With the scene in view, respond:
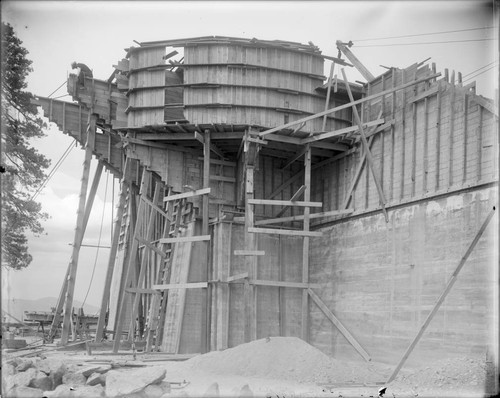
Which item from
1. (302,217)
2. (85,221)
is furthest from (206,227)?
(85,221)

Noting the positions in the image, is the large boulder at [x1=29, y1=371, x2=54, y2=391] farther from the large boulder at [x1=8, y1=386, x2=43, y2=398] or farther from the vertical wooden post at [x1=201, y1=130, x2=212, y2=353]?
the vertical wooden post at [x1=201, y1=130, x2=212, y2=353]

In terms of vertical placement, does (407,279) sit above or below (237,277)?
above

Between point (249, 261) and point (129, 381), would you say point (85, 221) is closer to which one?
point (249, 261)

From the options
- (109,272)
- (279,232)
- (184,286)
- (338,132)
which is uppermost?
(338,132)

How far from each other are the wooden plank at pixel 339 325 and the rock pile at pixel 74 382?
32.5 ft

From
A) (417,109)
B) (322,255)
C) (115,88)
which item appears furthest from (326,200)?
(115,88)

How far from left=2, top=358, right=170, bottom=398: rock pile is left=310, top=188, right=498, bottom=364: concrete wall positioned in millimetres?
8691

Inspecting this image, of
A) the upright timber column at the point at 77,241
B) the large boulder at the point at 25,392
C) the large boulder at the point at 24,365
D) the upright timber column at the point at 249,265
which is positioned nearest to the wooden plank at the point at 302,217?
the upright timber column at the point at 249,265

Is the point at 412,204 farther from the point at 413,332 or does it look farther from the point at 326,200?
the point at 326,200

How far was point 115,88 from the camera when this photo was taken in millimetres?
28734

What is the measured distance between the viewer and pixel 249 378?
16812mm

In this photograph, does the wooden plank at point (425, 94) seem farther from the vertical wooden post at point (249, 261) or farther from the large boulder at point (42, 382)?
the large boulder at point (42, 382)

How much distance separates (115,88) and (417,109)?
44.8 feet

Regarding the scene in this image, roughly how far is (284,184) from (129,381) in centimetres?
1544
